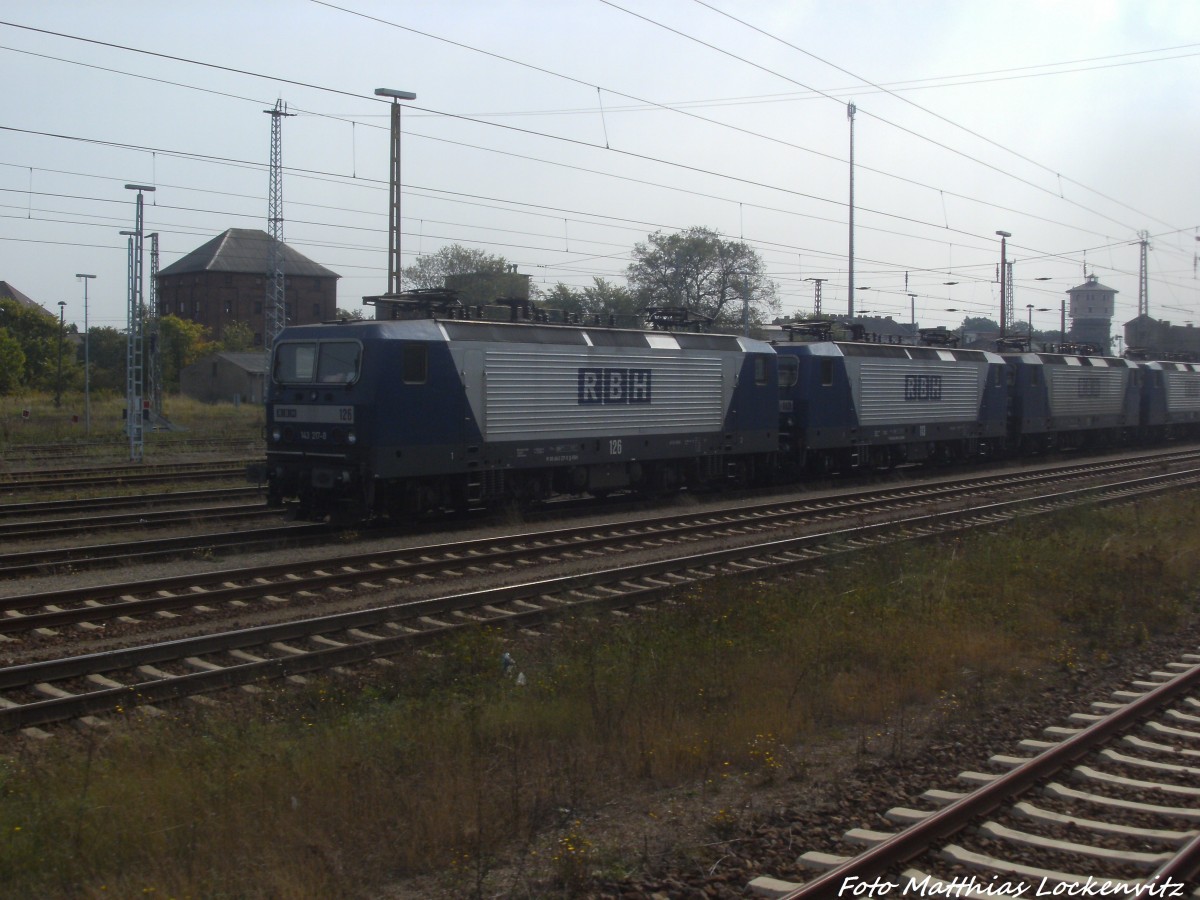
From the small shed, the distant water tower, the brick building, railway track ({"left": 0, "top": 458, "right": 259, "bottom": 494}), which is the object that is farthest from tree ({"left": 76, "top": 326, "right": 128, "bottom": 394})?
the distant water tower

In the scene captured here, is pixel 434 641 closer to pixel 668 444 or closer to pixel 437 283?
pixel 668 444

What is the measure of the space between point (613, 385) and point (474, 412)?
355 cm

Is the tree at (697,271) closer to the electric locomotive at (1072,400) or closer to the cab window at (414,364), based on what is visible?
the electric locomotive at (1072,400)

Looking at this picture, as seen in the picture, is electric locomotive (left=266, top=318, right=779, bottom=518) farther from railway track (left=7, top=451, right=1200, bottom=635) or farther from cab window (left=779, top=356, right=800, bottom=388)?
cab window (left=779, top=356, right=800, bottom=388)

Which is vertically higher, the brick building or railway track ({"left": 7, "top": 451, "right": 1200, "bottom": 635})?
the brick building

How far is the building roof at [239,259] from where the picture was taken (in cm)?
9062

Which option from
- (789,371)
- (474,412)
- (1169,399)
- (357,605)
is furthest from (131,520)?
(1169,399)

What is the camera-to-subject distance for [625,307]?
61500 mm

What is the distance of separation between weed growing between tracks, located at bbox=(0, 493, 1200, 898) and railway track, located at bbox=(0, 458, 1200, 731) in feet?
1.58

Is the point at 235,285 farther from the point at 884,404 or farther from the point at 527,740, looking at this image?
the point at 527,740

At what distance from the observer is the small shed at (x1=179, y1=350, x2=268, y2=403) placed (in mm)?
65750

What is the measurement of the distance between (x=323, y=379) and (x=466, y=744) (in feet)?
34.8

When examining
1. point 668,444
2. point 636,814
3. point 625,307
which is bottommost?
point 636,814

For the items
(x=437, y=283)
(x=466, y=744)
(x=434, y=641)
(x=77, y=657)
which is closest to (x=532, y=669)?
(x=434, y=641)
